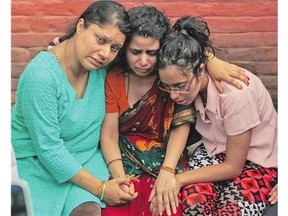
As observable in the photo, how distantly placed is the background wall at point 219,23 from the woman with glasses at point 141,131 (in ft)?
3.03

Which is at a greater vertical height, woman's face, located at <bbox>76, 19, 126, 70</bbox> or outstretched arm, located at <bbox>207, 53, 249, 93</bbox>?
woman's face, located at <bbox>76, 19, 126, 70</bbox>

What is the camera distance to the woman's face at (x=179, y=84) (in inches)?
127

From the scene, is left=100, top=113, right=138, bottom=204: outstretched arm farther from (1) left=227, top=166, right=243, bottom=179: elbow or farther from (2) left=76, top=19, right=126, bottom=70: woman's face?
(1) left=227, top=166, right=243, bottom=179: elbow

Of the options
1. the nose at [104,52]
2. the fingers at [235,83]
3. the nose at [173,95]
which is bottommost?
the nose at [173,95]

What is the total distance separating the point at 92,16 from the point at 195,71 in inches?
21.7

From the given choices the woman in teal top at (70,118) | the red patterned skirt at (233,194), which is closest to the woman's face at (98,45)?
the woman in teal top at (70,118)

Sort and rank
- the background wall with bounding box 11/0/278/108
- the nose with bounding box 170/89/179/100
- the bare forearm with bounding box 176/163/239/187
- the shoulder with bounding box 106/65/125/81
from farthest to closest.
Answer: the background wall with bounding box 11/0/278/108
the shoulder with bounding box 106/65/125/81
the bare forearm with bounding box 176/163/239/187
the nose with bounding box 170/89/179/100

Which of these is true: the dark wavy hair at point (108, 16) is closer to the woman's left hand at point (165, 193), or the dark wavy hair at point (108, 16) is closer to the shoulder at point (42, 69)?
the shoulder at point (42, 69)

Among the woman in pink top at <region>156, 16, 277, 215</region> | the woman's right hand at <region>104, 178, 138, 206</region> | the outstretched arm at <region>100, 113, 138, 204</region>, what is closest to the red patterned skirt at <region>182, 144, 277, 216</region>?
the woman in pink top at <region>156, 16, 277, 215</region>

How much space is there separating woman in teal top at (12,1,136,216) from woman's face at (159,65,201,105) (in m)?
0.26

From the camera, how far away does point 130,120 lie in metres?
3.52

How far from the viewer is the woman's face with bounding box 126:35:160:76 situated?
3268mm

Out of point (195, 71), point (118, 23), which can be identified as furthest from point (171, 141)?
point (118, 23)

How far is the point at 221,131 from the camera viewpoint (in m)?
3.51
